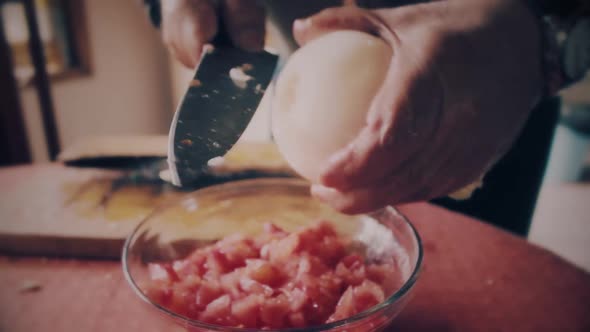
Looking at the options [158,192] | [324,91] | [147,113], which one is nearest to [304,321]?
[324,91]

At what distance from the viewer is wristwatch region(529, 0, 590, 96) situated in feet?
2.74

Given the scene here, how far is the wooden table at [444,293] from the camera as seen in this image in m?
0.67

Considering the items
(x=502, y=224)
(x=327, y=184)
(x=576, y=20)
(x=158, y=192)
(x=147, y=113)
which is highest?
(x=576, y=20)

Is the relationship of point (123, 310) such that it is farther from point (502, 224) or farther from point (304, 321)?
point (502, 224)

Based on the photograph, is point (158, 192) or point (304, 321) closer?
point (304, 321)

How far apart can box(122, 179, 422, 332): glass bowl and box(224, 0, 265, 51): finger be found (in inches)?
10.8

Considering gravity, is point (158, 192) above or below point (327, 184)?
below

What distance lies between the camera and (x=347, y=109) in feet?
1.78

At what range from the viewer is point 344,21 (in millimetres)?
562

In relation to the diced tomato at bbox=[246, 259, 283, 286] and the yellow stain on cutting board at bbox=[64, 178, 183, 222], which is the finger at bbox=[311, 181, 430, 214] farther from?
the yellow stain on cutting board at bbox=[64, 178, 183, 222]

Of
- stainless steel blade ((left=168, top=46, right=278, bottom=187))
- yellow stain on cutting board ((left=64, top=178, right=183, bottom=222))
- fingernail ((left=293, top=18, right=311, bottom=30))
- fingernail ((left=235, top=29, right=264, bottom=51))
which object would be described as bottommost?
yellow stain on cutting board ((left=64, top=178, right=183, bottom=222))

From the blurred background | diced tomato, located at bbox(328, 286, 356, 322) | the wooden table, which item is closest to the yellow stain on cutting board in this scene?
the wooden table

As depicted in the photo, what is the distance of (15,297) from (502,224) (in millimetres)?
1211

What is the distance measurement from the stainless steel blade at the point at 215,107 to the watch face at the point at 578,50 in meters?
0.59
